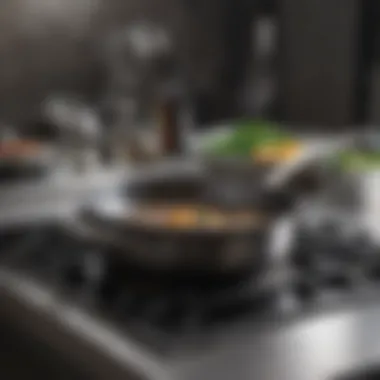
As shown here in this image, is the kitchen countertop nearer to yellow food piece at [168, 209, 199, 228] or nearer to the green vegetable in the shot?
yellow food piece at [168, 209, 199, 228]

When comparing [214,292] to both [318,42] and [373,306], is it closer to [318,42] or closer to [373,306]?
[373,306]

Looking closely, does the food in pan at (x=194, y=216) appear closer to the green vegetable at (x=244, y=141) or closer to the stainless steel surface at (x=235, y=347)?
the stainless steel surface at (x=235, y=347)

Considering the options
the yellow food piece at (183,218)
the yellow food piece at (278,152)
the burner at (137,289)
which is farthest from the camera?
the yellow food piece at (278,152)

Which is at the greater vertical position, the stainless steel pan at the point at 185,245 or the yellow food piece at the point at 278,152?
the yellow food piece at the point at 278,152

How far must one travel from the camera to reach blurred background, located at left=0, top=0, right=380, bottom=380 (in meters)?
0.84

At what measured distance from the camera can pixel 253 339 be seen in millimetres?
833

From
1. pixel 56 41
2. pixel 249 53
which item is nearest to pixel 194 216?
pixel 56 41

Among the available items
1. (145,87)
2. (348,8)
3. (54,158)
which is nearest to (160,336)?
(54,158)

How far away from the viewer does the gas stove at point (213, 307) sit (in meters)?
0.79

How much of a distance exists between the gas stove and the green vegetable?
0.56 meters

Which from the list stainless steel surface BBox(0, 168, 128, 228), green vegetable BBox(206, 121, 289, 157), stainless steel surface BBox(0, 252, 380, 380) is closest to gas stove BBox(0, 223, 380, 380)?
stainless steel surface BBox(0, 252, 380, 380)

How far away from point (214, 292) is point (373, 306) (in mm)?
150

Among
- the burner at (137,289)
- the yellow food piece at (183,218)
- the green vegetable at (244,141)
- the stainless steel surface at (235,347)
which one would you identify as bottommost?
the stainless steel surface at (235,347)

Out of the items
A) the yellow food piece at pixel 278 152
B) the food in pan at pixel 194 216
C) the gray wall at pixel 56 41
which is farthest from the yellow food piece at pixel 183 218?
the gray wall at pixel 56 41
